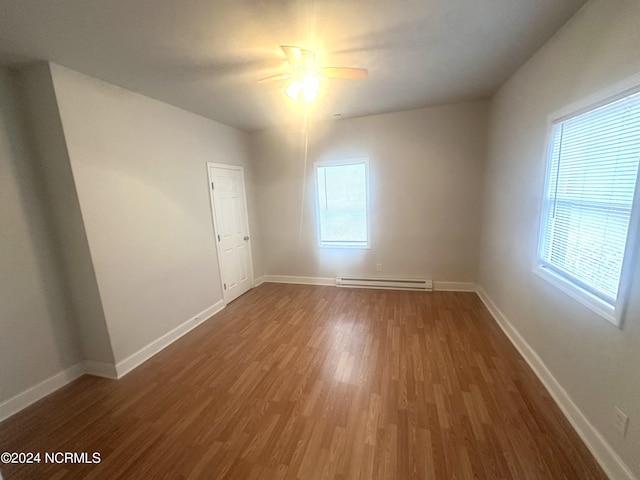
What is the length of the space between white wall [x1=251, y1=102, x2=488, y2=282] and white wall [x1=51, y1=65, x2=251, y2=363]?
1.30 m

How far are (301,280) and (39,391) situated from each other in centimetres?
325

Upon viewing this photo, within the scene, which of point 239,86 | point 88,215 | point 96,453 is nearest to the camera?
point 96,453

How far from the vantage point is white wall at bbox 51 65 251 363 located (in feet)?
6.95

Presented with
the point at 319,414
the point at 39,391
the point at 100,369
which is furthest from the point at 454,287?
the point at 39,391

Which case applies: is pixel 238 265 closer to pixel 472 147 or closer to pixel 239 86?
pixel 239 86

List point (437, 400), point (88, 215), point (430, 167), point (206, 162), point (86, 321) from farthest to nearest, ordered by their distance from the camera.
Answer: point (430, 167)
point (206, 162)
point (86, 321)
point (88, 215)
point (437, 400)

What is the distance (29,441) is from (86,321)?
881 millimetres

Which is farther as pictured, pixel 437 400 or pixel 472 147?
pixel 472 147

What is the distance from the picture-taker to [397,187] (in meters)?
3.85

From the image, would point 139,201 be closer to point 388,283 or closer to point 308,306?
point 308,306

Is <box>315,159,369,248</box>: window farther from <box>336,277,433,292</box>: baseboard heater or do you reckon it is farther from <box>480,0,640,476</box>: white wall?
<box>480,0,640,476</box>: white wall

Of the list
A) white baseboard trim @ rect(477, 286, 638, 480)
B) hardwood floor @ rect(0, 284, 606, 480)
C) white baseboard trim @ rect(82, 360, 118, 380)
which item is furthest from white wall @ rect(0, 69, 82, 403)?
white baseboard trim @ rect(477, 286, 638, 480)

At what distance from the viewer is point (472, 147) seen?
11.5 feet

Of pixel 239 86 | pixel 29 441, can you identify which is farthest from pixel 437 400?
pixel 239 86
